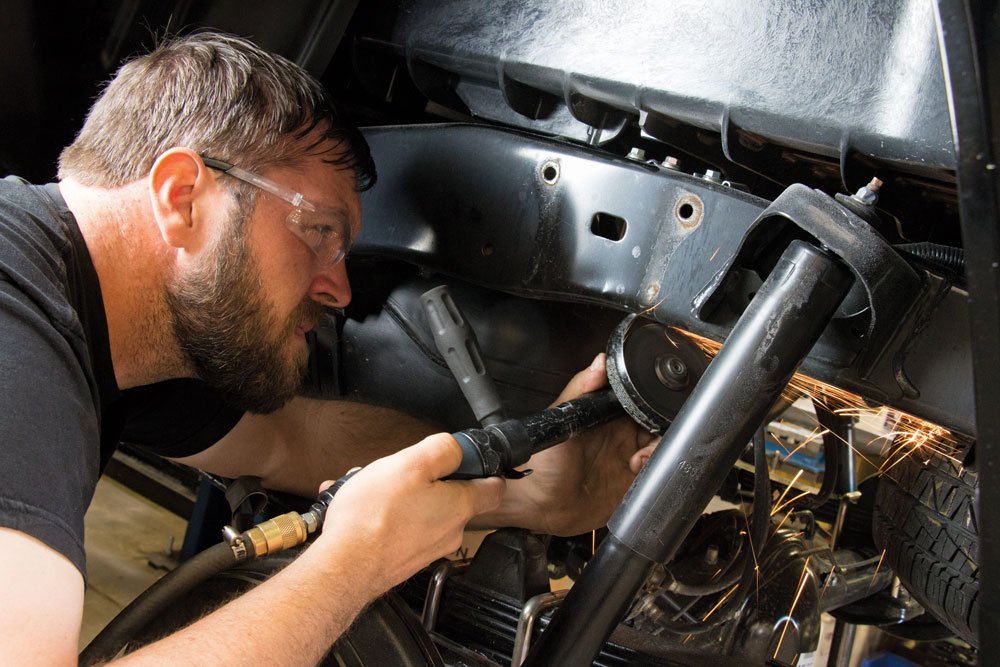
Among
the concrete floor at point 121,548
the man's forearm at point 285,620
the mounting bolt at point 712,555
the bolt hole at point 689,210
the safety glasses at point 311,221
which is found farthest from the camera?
the concrete floor at point 121,548

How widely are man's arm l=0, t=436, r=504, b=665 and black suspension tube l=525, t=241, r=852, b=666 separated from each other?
215mm

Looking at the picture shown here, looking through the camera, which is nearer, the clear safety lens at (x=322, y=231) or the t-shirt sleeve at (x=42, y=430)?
the t-shirt sleeve at (x=42, y=430)

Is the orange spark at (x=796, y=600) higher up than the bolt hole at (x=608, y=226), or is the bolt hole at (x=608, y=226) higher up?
the bolt hole at (x=608, y=226)

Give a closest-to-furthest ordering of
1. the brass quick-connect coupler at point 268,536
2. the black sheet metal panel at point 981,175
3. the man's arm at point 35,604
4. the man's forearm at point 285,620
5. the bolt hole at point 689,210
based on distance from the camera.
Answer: the black sheet metal panel at point 981,175
the man's arm at point 35,604
the man's forearm at point 285,620
the brass quick-connect coupler at point 268,536
the bolt hole at point 689,210

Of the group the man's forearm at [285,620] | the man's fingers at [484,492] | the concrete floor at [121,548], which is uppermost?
the man's fingers at [484,492]

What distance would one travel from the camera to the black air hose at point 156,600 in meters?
1.30

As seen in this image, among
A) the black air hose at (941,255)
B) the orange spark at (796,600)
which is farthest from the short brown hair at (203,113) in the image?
the orange spark at (796,600)

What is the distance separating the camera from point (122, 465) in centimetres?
361

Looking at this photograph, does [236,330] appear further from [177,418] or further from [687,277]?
[687,277]

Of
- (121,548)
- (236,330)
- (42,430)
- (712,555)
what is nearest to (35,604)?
(42,430)

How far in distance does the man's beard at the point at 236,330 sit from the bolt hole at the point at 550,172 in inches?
18.1

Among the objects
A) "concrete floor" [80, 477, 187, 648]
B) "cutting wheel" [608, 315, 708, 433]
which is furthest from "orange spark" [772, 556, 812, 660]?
"concrete floor" [80, 477, 187, 648]

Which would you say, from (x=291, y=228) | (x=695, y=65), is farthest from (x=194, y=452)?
(x=695, y=65)

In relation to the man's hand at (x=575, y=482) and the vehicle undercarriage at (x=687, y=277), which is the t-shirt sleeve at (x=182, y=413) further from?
the man's hand at (x=575, y=482)
